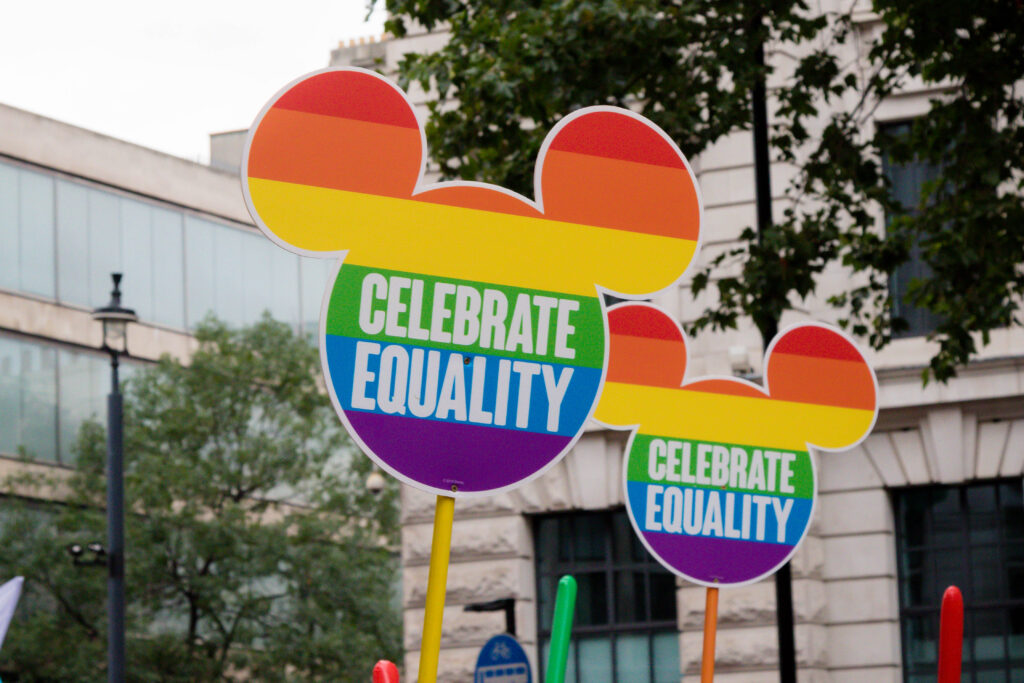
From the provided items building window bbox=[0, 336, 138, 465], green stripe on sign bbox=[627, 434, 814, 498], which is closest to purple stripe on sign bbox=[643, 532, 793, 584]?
green stripe on sign bbox=[627, 434, 814, 498]

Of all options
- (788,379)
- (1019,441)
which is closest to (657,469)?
(788,379)

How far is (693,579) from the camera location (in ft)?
16.5

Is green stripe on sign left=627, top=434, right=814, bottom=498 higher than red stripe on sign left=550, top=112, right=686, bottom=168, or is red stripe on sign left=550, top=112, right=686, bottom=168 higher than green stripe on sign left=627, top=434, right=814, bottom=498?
red stripe on sign left=550, top=112, right=686, bottom=168

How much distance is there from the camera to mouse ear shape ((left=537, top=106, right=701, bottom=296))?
12.3 feet

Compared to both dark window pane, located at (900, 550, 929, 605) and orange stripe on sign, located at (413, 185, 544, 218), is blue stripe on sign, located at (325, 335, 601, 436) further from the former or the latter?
dark window pane, located at (900, 550, 929, 605)

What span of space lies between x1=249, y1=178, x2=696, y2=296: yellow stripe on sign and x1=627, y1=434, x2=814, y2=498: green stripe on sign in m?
1.43

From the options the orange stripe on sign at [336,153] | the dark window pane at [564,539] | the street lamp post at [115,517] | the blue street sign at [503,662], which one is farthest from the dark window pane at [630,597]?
the orange stripe on sign at [336,153]

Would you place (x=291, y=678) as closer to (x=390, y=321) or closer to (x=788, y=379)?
(x=788, y=379)

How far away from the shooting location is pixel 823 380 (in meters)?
5.53

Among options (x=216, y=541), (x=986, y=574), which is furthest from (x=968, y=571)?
(x=216, y=541)

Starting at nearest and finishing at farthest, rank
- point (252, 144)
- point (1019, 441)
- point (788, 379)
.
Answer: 1. point (252, 144)
2. point (788, 379)
3. point (1019, 441)

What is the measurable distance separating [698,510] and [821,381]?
0.69 m

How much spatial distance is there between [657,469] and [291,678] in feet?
83.0

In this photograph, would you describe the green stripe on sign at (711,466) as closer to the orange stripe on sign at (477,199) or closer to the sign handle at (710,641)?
the sign handle at (710,641)
